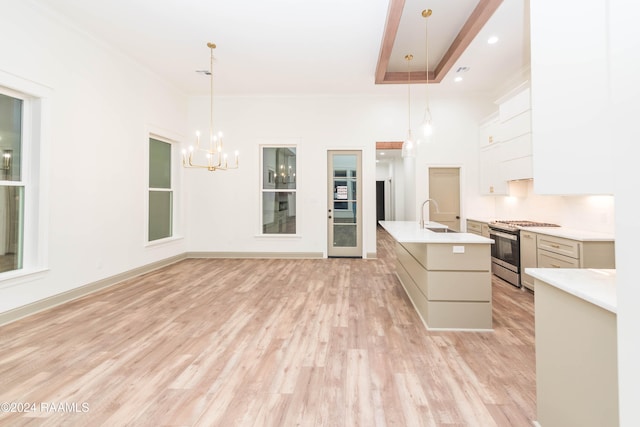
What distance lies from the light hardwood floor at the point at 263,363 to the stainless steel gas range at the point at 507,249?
1.85 feet

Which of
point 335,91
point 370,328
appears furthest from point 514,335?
point 335,91

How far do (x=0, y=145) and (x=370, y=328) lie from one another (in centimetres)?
420

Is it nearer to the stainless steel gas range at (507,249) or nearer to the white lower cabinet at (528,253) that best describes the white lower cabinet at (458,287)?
the white lower cabinet at (528,253)

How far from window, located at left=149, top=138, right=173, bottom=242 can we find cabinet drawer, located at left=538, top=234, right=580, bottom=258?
6.10 m

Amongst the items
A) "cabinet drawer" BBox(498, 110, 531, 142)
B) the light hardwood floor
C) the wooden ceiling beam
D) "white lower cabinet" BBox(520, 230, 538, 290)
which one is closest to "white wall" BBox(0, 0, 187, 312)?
the light hardwood floor

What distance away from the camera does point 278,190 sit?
615cm

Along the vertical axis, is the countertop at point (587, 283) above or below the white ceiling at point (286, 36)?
below

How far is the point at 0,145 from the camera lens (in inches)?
114

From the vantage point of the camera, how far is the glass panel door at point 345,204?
6.10m

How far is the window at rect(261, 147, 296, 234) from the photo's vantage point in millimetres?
6156

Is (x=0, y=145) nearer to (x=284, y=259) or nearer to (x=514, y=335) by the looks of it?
(x=284, y=259)

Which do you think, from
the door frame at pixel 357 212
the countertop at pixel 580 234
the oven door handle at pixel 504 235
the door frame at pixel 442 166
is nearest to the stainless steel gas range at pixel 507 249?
the oven door handle at pixel 504 235

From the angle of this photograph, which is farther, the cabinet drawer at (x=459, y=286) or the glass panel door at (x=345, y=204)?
the glass panel door at (x=345, y=204)

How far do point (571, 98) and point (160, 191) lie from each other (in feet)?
19.4
